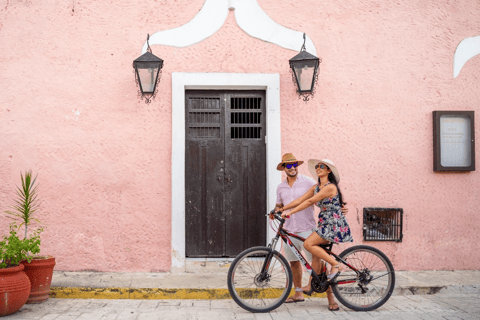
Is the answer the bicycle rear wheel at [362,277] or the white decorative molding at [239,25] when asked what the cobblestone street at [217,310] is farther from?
the white decorative molding at [239,25]

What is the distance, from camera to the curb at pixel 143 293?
17.4ft

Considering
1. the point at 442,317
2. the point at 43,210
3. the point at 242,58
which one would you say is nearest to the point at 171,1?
the point at 242,58

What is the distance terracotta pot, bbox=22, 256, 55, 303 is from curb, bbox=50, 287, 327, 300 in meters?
0.25

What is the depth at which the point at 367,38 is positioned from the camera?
6.46 meters

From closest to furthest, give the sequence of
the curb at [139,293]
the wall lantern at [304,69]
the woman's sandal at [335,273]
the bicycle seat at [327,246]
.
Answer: the woman's sandal at [335,273] → the bicycle seat at [327,246] → the curb at [139,293] → the wall lantern at [304,69]

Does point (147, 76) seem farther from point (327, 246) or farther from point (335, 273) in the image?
point (335, 273)

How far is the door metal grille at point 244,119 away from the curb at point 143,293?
7.53ft

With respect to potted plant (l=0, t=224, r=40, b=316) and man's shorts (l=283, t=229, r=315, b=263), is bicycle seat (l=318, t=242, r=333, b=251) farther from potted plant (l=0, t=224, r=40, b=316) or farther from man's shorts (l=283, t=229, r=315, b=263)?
potted plant (l=0, t=224, r=40, b=316)

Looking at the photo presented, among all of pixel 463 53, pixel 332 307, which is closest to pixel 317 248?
pixel 332 307

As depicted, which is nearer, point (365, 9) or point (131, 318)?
point (131, 318)

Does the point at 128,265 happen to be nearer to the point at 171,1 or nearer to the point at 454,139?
the point at 171,1

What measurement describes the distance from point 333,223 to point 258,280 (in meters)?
0.98

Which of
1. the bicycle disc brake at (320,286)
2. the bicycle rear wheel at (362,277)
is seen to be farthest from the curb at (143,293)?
the bicycle rear wheel at (362,277)

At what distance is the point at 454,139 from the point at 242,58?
131 inches
